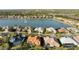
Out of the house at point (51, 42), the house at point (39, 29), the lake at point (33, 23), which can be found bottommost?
the house at point (51, 42)

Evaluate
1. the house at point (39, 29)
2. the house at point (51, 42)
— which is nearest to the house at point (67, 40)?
the house at point (51, 42)

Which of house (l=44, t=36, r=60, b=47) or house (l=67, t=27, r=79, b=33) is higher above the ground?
house (l=67, t=27, r=79, b=33)

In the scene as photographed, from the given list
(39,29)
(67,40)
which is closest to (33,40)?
(39,29)

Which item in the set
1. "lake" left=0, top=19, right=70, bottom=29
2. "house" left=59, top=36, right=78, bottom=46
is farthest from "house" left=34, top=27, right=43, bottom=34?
"house" left=59, top=36, right=78, bottom=46

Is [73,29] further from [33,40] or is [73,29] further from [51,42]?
[33,40]

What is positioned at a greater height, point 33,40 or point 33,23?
point 33,23

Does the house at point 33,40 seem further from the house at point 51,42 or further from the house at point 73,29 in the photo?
the house at point 73,29

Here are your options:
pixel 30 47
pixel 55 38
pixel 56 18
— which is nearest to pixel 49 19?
pixel 56 18

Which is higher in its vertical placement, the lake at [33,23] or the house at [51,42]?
the lake at [33,23]

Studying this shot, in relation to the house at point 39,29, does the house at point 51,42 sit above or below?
below

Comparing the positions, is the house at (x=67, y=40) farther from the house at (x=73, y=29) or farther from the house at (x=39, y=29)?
the house at (x=39, y=29)

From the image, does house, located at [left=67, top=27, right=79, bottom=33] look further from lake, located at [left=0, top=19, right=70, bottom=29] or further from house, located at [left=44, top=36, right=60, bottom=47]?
house, located at [left=44, top=36, right=60, bottom=47]
